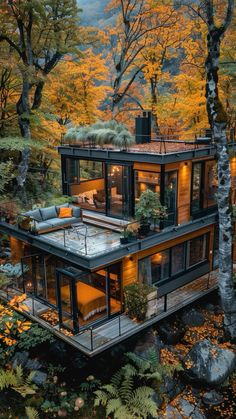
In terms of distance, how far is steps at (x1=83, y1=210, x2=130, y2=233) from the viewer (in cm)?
1574

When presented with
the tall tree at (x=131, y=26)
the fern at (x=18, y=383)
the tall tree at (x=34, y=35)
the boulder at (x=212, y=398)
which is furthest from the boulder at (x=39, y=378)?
the tall tree at (x=131, y=26)

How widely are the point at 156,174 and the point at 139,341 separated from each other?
6938 mm

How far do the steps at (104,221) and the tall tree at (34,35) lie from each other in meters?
6.48

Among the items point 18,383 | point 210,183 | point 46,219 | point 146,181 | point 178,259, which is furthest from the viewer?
point 210,183

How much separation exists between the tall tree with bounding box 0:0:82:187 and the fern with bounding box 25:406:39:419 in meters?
13.2

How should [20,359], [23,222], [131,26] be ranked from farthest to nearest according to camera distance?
[131,26], [23,222], [20,359]

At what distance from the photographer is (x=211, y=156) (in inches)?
687

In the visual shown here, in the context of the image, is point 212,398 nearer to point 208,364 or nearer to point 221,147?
point 208,364

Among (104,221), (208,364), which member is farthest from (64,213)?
(208,364)

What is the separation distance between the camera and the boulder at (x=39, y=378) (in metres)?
13.0

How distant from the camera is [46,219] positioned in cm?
1616

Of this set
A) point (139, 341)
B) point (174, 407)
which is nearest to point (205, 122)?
point (139, 341)

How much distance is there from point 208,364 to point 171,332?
2.06m

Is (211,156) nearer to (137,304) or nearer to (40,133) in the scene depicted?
(137,304)
